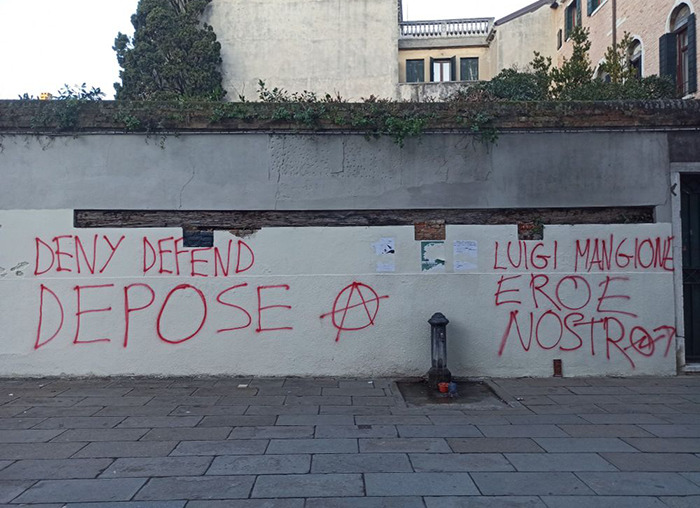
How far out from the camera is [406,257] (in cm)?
884

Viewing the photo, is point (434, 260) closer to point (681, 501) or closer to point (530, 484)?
point (530, 484)

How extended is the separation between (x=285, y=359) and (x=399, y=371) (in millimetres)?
1643

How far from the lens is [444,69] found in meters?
31.2

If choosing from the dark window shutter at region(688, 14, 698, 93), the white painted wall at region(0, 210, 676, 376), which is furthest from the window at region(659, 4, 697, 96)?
the white painted wall at region(0, 210, 676, 376)

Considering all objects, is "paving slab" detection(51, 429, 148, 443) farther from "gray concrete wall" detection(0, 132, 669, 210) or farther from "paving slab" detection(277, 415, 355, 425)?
"gray concrete wall" detection(0, 132, 669, 210)

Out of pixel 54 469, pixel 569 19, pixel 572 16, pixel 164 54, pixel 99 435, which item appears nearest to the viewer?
pixel 54 469

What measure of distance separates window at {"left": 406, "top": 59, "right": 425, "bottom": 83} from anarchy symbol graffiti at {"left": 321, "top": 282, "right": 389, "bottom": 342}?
2411 cm

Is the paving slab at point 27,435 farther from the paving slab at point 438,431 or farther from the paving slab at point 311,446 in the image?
the paving slab at point 438,431

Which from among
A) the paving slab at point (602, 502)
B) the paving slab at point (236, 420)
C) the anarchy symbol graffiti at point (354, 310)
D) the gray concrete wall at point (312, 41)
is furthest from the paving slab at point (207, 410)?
the gray concrete wall at point (312, 41)

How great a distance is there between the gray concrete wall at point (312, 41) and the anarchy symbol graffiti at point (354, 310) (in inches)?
812

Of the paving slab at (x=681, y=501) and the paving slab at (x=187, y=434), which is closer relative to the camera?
the paving slab at (x=681, y=501)

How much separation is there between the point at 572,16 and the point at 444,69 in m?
7.26

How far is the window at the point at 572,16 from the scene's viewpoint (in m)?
24.5

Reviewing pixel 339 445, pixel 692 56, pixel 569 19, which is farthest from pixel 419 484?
pixel 569 19
